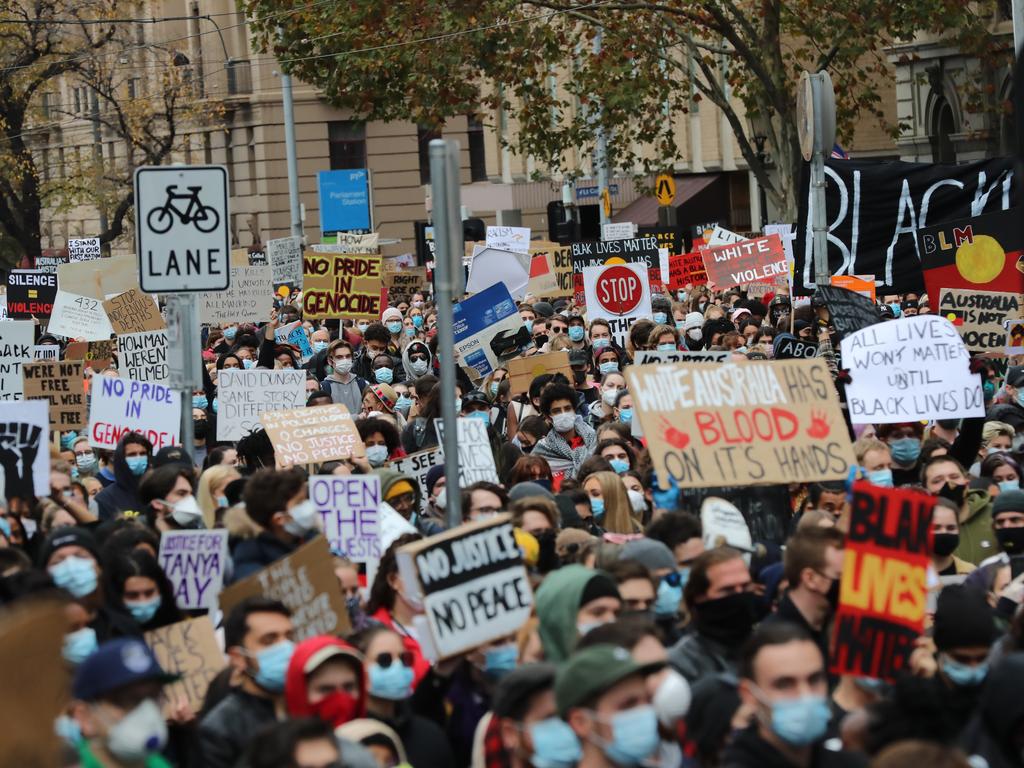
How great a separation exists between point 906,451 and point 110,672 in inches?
230

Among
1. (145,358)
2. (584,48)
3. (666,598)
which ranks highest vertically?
A: (584,48)

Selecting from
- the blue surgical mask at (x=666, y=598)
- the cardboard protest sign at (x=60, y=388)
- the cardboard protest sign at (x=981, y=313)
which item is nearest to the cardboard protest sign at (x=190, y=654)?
the blue surgical mask at (x=666, y=598)

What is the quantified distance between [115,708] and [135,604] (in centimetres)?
192

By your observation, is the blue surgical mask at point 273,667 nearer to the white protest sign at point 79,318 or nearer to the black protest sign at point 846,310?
the black protest sign at point 846,310

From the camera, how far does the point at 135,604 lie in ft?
22.8

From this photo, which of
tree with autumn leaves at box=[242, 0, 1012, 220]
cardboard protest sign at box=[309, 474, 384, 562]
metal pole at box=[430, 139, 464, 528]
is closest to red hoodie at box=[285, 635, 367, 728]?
metal pole at box=[430, 139, 464, 528]

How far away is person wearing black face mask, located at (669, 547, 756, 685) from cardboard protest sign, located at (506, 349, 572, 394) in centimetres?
765

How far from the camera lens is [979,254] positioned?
14.1 meters

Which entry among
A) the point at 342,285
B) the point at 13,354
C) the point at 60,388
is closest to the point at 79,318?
the point at 342,285

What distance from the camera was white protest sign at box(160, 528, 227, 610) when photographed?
7.47 metres

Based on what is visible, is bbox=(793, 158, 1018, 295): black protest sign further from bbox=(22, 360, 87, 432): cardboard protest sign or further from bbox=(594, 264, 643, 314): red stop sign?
bbox=(22, 360, 87, 432): cardboard protest sign

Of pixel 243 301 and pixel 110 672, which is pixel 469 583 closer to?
pixel 110 672

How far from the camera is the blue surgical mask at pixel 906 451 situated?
10.0 metres

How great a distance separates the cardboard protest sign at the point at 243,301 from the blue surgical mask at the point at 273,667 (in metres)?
14.3
